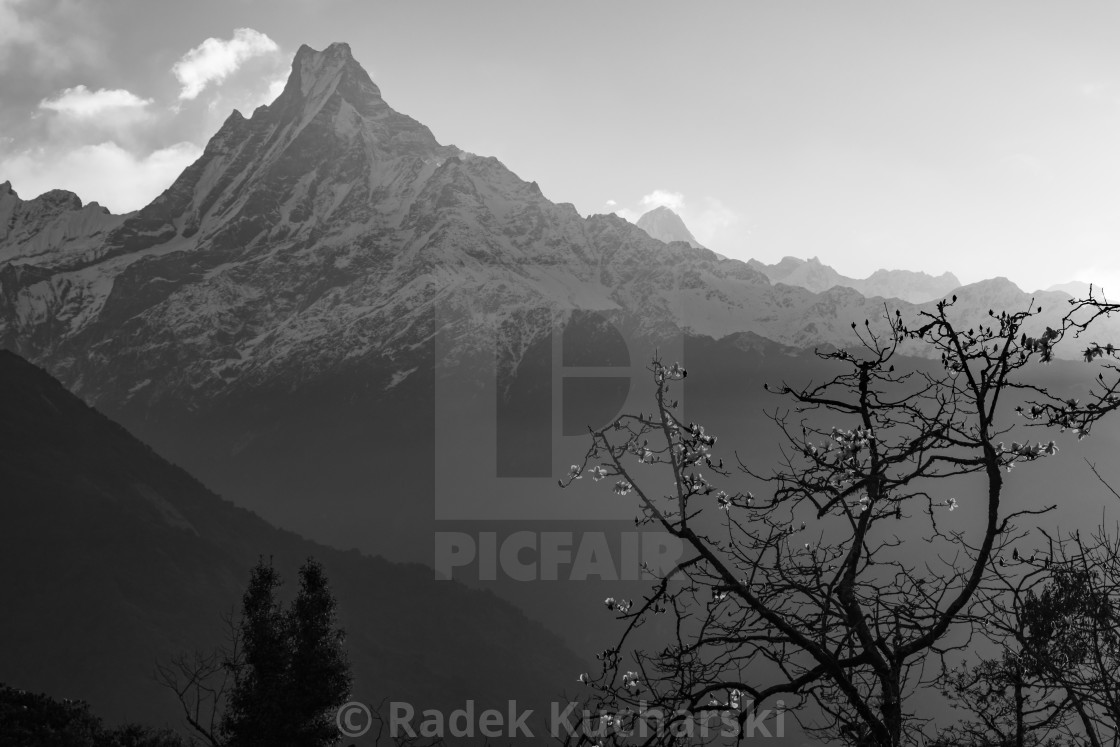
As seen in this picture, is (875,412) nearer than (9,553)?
Yes

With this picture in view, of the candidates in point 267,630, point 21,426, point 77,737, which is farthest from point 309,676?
point 21,426

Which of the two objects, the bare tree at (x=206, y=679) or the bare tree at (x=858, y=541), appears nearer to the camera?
the bare tree at (x=858, y=541)

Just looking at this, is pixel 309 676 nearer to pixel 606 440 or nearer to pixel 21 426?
pixel 606 440

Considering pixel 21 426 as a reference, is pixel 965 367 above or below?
below

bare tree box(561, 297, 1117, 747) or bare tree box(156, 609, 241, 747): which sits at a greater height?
bare tree box(561, 297, 1117, 747)

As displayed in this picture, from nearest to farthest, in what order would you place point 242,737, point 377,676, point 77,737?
point 77,737
point 242,737
point 377,676

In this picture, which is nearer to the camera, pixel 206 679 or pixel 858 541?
pixel 858 541

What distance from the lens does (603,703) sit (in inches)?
300

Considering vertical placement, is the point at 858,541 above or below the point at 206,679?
above

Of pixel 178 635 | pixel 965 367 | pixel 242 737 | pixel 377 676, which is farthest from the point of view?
pixel 377 676

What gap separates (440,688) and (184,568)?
190 ft

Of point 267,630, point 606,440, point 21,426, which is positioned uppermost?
point 21,426

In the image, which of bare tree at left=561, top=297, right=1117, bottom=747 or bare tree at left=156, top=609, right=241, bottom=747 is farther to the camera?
bare tree at left=156, top=609, right=241, bottom=747

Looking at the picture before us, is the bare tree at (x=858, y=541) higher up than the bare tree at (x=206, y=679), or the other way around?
the bare tree at (x=858, y=541)
